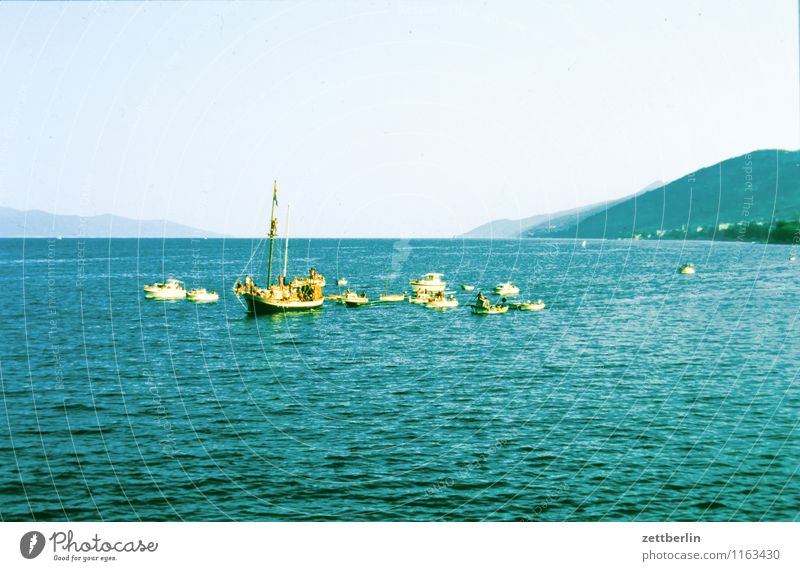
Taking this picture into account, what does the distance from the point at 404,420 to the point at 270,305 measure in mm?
58832

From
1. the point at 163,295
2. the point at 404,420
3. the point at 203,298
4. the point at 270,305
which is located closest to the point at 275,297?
the point at 270,305

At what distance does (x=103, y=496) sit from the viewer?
29609 mm

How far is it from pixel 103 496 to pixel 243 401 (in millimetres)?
17383

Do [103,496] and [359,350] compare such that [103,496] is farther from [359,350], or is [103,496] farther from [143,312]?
[143,312]

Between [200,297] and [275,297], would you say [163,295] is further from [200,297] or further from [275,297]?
[275,297]

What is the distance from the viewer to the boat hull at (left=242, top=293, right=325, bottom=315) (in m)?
96.0

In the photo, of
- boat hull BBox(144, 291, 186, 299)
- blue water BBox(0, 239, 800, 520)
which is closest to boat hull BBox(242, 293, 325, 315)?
blue water BBox(0, 239, 800, 520)

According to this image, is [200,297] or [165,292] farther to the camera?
[165,292]

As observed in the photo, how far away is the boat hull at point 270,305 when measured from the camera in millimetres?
96000

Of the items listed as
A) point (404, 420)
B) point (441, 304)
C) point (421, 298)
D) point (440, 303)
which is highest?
point (421, 298)

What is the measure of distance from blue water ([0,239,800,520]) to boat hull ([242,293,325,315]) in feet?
24.1

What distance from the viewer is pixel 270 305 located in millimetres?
97188

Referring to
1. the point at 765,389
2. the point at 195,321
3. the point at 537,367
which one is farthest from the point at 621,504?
the point at 195,321

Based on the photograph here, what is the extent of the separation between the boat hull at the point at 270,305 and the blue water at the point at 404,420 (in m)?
A: 7.36
